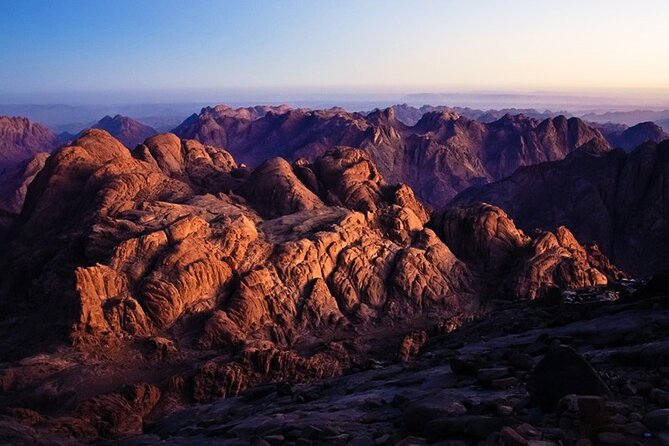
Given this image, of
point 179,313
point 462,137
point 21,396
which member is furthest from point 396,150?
point 21,396

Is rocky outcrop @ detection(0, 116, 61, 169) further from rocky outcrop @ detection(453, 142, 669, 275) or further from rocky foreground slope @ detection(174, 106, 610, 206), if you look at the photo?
rocky outcrop @ detection(453, 142, 669, 275)

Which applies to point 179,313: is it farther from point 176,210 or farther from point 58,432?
point 58,432

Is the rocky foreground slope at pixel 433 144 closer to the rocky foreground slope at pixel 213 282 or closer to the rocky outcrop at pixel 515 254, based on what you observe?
the rocky outcrop at pixel 515 254

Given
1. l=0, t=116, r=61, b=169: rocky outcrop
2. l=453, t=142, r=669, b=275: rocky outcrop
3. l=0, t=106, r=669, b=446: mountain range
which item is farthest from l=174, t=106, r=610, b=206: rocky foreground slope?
l=0, t=106, r=669, b=446: mountain range

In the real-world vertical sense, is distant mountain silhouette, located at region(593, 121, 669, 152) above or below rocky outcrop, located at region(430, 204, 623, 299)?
above

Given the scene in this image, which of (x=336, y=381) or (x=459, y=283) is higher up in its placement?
(x=336, y=381)

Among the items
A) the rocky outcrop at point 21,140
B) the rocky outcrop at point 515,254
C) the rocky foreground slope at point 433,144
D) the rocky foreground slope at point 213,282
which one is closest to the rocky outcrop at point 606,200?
the rocky foreground slope at point 213,282

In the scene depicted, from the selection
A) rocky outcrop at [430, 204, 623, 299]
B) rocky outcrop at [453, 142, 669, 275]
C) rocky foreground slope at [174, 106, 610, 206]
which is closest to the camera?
rocky outcrop at [430, 204, 623, 299]
